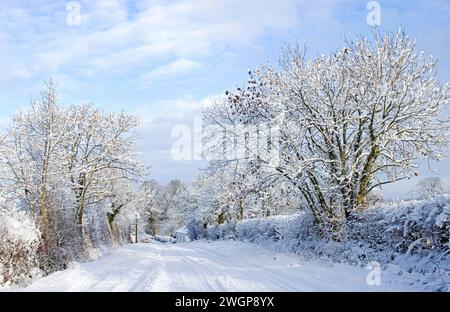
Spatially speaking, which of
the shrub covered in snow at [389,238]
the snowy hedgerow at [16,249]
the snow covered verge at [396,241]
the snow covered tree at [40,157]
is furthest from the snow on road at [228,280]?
the snow covered tree at [40,157]

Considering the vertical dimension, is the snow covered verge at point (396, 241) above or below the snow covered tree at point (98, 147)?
below

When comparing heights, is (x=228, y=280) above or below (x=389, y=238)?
below

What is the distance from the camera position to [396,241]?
1246 cm

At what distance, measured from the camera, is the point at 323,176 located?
16891 millimetres

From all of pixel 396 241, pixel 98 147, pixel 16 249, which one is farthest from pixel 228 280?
pixel 98 147

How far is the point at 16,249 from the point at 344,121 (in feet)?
41.7

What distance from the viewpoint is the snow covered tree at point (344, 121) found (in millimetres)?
15125

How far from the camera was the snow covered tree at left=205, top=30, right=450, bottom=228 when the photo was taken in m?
15.1

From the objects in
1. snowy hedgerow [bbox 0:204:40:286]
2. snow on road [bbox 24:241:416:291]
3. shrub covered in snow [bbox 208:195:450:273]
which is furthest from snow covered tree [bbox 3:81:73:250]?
shrub covered in snow [bbox 208:195:450:273]

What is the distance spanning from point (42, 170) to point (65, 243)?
3.82 metres

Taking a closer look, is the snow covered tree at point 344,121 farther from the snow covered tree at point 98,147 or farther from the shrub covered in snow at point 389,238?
the snow covered tree at point 98,147

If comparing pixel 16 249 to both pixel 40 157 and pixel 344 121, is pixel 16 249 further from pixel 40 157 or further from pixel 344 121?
pixel 344 121
